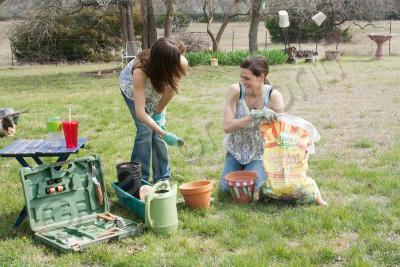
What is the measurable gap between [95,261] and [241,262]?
0.86m

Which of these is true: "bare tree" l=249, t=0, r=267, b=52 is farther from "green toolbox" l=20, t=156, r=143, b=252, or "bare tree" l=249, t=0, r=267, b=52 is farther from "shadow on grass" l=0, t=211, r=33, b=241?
"shadow on grass" l=0, t=211, r=33, b=241

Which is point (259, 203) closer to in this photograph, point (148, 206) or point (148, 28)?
point (148, 206)

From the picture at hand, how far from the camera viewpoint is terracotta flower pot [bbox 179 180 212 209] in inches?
144

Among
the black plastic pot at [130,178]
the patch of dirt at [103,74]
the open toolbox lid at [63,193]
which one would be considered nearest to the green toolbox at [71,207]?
the open toolbox lid at [63,193]

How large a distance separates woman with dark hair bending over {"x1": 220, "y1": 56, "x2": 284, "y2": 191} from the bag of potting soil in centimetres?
14

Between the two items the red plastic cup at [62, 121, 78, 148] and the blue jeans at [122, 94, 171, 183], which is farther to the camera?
the blue jeans at [122, 94, 171, 183]

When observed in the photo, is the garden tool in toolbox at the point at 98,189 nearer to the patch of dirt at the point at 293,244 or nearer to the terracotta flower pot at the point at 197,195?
the terracotta flower pot at the point at 197,195

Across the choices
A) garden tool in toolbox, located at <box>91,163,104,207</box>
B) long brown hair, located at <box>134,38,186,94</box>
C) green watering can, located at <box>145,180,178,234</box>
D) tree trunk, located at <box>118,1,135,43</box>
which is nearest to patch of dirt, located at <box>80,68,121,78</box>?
tree trunk, located at <box>118,1,135,43</box>

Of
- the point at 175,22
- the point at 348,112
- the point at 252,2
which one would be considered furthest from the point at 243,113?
the point at 175,22

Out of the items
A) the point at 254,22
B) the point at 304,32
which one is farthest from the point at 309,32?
the point at 254,22

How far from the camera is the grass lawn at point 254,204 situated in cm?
301

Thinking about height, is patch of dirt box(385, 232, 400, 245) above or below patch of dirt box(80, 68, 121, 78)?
above

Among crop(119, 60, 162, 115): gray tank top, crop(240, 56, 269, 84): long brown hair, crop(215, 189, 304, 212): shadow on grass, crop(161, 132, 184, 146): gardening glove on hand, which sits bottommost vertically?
crop(215, 189, 304, 212): shadow on grass

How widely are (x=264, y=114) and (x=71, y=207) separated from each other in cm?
154
